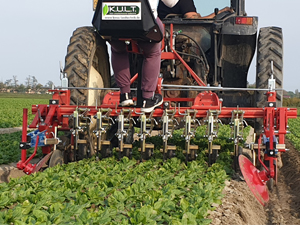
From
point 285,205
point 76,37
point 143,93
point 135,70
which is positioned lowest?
point 285,205

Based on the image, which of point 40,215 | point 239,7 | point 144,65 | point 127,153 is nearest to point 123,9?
point 144,65

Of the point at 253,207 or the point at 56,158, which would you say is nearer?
the point at 253,207

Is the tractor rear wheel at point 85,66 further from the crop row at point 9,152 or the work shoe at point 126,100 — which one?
the crop row at point 9,152

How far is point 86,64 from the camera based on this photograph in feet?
19.9

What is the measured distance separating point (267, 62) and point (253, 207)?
2535mm

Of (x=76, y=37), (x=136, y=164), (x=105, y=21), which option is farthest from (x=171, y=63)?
(x=105, y=21)

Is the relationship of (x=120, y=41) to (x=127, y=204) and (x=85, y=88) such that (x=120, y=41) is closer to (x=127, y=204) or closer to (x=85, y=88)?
(x=85, y=88)

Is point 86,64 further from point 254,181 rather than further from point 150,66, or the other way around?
point 254,181

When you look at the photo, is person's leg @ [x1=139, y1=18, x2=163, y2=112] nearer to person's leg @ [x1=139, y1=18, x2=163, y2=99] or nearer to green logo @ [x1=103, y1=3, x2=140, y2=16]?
person's leg @ [x1=139, y1=18, x2=163, y2=99]

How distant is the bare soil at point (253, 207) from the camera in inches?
142

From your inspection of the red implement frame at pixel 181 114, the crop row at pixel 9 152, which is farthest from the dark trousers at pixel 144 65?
the crop row at pixel 9 152

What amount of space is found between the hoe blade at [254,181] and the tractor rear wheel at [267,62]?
112cm

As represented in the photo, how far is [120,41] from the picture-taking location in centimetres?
464

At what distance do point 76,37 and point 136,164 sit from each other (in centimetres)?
232
